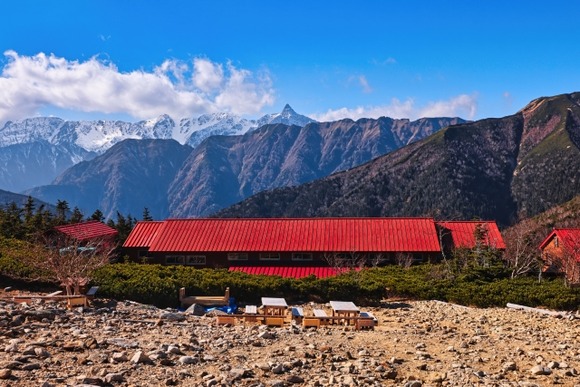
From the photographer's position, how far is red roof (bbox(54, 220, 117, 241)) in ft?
153

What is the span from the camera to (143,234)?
51.2m

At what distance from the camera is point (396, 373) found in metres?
14.4

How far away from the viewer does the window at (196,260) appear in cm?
4694

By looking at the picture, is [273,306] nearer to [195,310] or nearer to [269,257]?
[195,310]

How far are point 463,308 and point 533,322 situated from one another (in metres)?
4.85

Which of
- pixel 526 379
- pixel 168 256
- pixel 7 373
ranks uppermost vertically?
pixel 168 256

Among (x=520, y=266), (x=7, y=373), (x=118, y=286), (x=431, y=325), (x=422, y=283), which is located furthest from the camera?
(x=520, y=266)

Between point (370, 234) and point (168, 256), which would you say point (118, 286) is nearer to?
point (168, 256)

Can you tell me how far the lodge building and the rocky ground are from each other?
2150 cm

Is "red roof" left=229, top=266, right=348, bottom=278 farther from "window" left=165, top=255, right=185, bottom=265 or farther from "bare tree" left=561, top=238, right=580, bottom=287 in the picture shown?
"bare tree" left=561, top=238, right=580, bottom=287

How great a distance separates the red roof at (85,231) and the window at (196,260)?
920 centimetres

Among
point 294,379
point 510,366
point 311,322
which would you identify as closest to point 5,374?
point 294,379

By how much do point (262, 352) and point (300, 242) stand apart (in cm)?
2994

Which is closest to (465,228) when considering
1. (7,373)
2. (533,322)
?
(533,322)
